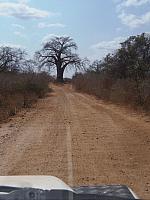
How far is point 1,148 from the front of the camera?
1209 cm

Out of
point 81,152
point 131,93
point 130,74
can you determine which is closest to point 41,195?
point 81,152

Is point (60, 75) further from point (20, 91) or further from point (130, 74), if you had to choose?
point (130, 74)

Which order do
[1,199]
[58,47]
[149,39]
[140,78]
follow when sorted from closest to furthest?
[1,199]
[140,78]
[149,39]
[58,47]

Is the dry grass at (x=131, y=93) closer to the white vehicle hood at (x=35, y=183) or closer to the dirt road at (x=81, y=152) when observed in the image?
the dirt road at (x=81, y=152)

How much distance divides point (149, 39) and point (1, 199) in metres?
36.3

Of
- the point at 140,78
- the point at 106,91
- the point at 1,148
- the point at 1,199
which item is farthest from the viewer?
the point at 106,91

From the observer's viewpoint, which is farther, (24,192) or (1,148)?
(1,148)

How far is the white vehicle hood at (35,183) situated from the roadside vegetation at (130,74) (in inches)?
874

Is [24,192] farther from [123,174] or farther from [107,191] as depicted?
[123,174]

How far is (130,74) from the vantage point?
3375 cm

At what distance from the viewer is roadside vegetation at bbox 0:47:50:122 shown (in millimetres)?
27969

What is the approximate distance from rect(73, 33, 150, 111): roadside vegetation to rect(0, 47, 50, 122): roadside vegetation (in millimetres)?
5886

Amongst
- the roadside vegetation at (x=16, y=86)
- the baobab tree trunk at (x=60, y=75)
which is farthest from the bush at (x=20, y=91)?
the baobab tree trunk at (x=60, y=75)

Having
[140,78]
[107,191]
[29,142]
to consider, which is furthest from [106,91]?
[107,191]
